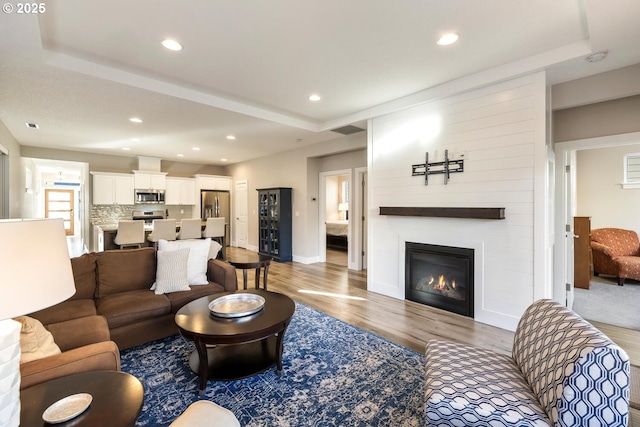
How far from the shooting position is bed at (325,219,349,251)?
27.8ft

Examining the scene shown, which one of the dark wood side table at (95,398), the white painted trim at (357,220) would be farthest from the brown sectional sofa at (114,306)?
the white painted trim at (357,220)

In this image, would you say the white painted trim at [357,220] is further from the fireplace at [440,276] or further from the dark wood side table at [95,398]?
the dark wood side table at [95,398]

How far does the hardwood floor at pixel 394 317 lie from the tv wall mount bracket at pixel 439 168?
5.62 ft

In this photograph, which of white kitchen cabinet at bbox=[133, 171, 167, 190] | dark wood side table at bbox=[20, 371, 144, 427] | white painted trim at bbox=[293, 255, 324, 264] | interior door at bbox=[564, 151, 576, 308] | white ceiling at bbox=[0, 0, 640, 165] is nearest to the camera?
dark wood side table at bbox=[20, 371, 144, 427]

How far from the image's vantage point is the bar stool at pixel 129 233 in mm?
5445

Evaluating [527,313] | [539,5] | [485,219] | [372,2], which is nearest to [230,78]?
[372,2]

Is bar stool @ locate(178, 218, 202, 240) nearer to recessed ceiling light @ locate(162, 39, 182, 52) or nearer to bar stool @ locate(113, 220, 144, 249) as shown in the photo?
bar stool @ locate(113, 220, 144, 249)

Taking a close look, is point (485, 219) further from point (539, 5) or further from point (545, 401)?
point (545, 401)

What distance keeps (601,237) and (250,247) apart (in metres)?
7.99

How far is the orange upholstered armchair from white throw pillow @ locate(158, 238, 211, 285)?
6558 mm

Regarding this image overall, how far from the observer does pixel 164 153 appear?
7.37 meters

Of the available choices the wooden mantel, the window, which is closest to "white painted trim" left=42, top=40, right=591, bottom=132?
the wooden mantel

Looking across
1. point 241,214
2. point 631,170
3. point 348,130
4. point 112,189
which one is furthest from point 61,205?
point 631,170

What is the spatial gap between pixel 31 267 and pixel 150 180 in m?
7.71
